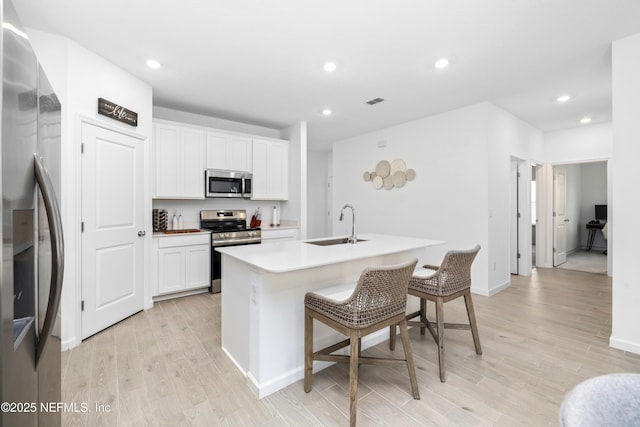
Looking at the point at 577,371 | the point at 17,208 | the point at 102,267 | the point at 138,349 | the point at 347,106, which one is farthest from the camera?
the point at 347,106

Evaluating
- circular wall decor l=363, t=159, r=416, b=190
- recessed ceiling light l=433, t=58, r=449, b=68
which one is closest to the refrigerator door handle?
recessed ceiling light l=433, t=58, r=449, b=68

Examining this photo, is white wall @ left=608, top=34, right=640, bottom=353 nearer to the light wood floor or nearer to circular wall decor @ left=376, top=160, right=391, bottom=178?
the light wood floor

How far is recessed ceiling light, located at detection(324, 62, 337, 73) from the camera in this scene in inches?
114

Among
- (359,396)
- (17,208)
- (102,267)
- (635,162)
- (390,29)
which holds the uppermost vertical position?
(390,29)

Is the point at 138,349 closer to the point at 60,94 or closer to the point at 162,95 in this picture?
the point at 60,94

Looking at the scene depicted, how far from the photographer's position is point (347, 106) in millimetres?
4137

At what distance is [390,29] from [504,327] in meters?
2.96

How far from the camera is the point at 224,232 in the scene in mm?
4145

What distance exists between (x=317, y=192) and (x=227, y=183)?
3.48 m

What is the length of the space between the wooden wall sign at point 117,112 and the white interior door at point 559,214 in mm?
6939

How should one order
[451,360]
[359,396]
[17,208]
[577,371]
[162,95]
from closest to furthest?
[17,208], [359,396], [577,371], [451,360], [162,95]

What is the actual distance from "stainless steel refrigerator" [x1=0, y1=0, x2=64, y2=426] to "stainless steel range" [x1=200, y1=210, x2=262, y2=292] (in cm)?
299

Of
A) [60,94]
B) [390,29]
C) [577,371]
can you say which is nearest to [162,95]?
[60,94]

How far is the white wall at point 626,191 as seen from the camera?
2402mm
